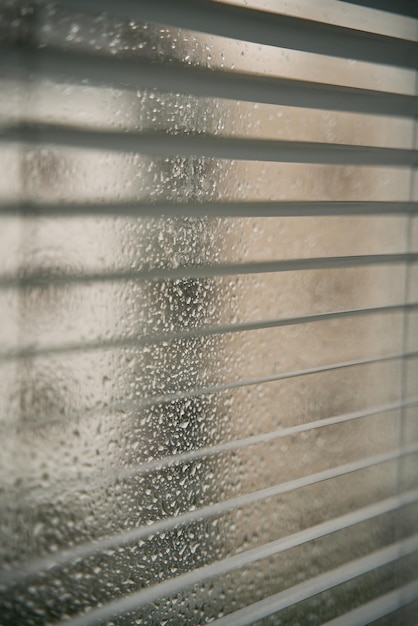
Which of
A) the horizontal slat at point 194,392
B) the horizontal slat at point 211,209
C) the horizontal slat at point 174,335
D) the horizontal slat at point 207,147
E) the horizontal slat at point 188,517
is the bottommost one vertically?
the horizontal slat at point 188,517

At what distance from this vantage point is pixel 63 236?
4.37 ft

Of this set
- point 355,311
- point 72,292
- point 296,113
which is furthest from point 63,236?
point 355,311

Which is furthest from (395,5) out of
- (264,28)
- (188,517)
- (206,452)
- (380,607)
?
(380,607)

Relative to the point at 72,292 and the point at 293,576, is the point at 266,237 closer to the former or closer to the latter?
the point at 72,292

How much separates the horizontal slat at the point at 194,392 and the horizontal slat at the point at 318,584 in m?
0.41

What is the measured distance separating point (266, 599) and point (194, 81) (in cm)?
119

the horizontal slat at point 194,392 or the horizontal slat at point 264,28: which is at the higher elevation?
the horizontal slat at point 264,28

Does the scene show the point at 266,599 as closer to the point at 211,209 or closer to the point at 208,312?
the point at 208,312

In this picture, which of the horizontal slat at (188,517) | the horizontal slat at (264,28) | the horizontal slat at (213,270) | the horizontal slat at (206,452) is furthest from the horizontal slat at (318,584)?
the horizontal slat at (264,28)

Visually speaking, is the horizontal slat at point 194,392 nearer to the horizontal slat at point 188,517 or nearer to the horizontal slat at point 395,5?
the horizontal slat at point 188,517

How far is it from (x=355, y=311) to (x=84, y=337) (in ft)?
2.62

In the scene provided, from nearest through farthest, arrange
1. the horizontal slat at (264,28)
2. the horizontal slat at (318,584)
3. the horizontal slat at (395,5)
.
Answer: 1. the horizontal slat at (264,28)
2. the horizontal slat at (318,584)
3. the horizontal slat at (395,5)

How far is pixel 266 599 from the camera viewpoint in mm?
1732

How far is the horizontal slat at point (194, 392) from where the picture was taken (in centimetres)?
135
